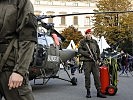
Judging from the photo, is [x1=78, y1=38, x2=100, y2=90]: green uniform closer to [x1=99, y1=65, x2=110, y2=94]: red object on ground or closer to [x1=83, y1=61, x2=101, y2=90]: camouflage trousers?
[x1=83, y1=61, x2=101, y2=90]: camouflage trousers

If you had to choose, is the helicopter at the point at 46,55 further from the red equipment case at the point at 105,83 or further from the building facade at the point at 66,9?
the building facade at the point at 66,9

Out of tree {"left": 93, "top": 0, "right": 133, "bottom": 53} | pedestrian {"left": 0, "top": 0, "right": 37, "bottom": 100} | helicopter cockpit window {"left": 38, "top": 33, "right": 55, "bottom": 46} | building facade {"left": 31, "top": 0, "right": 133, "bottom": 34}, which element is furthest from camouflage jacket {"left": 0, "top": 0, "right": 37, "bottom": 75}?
building facade {"left": 31, "top": 0, "right": 133, "bottom": 34}

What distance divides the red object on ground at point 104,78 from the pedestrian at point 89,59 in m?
0.42

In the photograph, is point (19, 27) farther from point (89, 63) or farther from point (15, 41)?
point (89, 63)

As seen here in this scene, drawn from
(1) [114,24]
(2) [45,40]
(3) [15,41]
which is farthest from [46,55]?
(1) [114,24]

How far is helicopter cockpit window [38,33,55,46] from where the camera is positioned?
12109 millimetres

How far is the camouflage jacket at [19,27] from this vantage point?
11.7 feet

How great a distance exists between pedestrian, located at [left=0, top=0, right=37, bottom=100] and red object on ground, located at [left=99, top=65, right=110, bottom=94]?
23.4ft

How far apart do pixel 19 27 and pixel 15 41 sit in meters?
0.14

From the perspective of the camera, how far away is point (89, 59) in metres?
10.2

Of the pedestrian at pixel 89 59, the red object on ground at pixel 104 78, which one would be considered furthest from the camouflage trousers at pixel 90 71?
the red object on ground at pixel 104 78

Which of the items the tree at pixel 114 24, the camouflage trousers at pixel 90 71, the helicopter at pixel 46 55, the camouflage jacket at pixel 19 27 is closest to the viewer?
the camouflage jacket at pixel 19 27

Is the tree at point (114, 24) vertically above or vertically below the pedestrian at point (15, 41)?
above

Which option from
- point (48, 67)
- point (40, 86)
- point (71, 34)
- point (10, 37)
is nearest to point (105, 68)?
point (48, 67)
